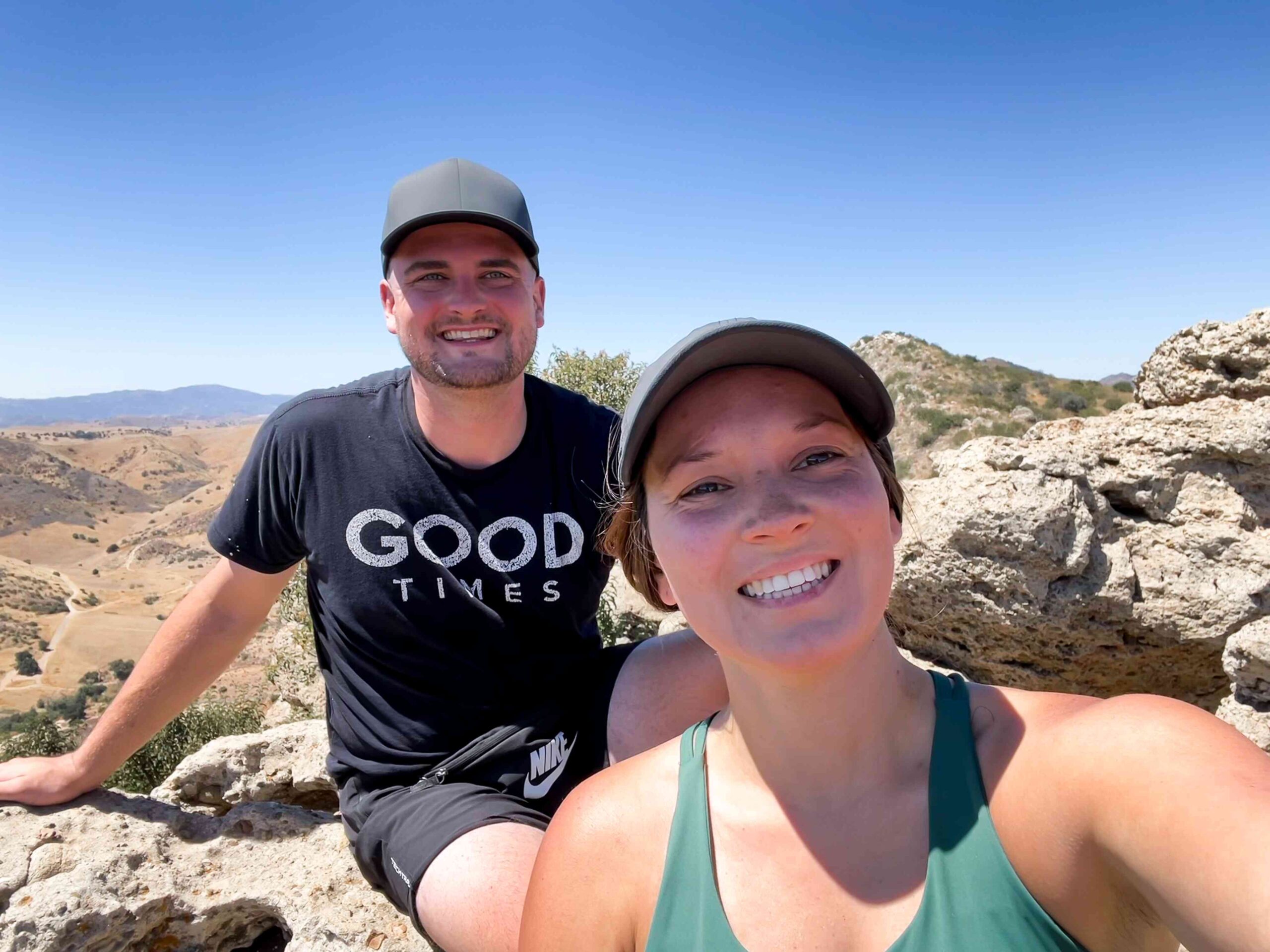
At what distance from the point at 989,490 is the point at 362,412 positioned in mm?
3343

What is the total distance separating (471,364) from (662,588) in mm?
1420

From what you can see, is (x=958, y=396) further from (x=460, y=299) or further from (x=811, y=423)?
(x=811, y=423)

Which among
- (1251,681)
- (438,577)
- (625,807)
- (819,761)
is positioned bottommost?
(1251,681)

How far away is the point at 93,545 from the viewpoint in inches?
3826

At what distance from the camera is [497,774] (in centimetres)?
290

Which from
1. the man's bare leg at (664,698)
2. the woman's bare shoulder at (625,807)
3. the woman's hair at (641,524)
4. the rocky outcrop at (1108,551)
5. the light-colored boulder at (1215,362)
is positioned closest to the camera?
the woman's bare shoulder at (625,807)

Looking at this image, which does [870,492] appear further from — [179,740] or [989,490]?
[179,740]

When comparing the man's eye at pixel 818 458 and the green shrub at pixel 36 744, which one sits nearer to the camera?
the man's eye at pixel 818 458

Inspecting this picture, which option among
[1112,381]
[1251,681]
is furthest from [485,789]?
[1112,381]

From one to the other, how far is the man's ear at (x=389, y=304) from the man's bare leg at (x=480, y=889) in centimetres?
205

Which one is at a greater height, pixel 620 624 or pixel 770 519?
pixel 770 519

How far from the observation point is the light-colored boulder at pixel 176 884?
266 cm

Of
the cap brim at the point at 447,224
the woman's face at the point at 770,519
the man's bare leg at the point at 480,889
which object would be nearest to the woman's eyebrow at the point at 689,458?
the woman's face at the point at 770,519

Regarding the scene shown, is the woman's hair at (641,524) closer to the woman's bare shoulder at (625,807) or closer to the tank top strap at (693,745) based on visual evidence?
the tank top strap at (693,745)
